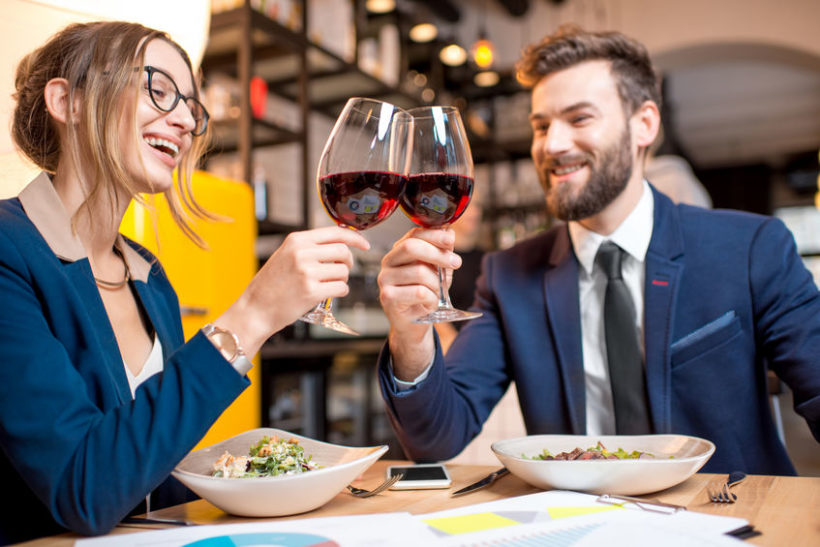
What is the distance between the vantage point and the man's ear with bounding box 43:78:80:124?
1.07 metres

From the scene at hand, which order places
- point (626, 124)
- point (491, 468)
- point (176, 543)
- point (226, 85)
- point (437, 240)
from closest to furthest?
1. point (176, 543)
2. point (437, 240)
3. point (491, 468)
4. point (626, 124)
5. point (226, 85)

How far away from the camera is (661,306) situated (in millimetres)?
1375

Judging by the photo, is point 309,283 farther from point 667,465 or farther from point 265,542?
point 667,465

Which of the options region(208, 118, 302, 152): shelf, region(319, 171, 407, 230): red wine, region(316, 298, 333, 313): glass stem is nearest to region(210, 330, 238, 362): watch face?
region(316, 298, 333, 313): glass stem

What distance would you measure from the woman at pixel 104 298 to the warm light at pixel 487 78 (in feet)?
13.3

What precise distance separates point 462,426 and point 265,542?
2.16 feet

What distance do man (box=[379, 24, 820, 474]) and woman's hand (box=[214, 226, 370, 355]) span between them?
313 millimetres

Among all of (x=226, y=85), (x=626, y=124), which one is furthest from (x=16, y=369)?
(x=226, y=85)

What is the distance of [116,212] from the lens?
1.13 meters

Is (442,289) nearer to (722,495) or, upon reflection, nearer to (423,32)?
(722,495)

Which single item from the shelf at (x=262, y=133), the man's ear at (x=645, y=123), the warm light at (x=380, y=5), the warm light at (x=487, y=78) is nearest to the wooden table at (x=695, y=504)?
the man's ear at (x=645, y=123)

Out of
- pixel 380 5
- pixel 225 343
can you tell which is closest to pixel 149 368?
pixel 225 343

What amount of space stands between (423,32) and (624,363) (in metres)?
3.91

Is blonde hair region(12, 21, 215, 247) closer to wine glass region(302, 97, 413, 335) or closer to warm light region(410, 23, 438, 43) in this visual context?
wine glass region(302, 97, 413, 335)
